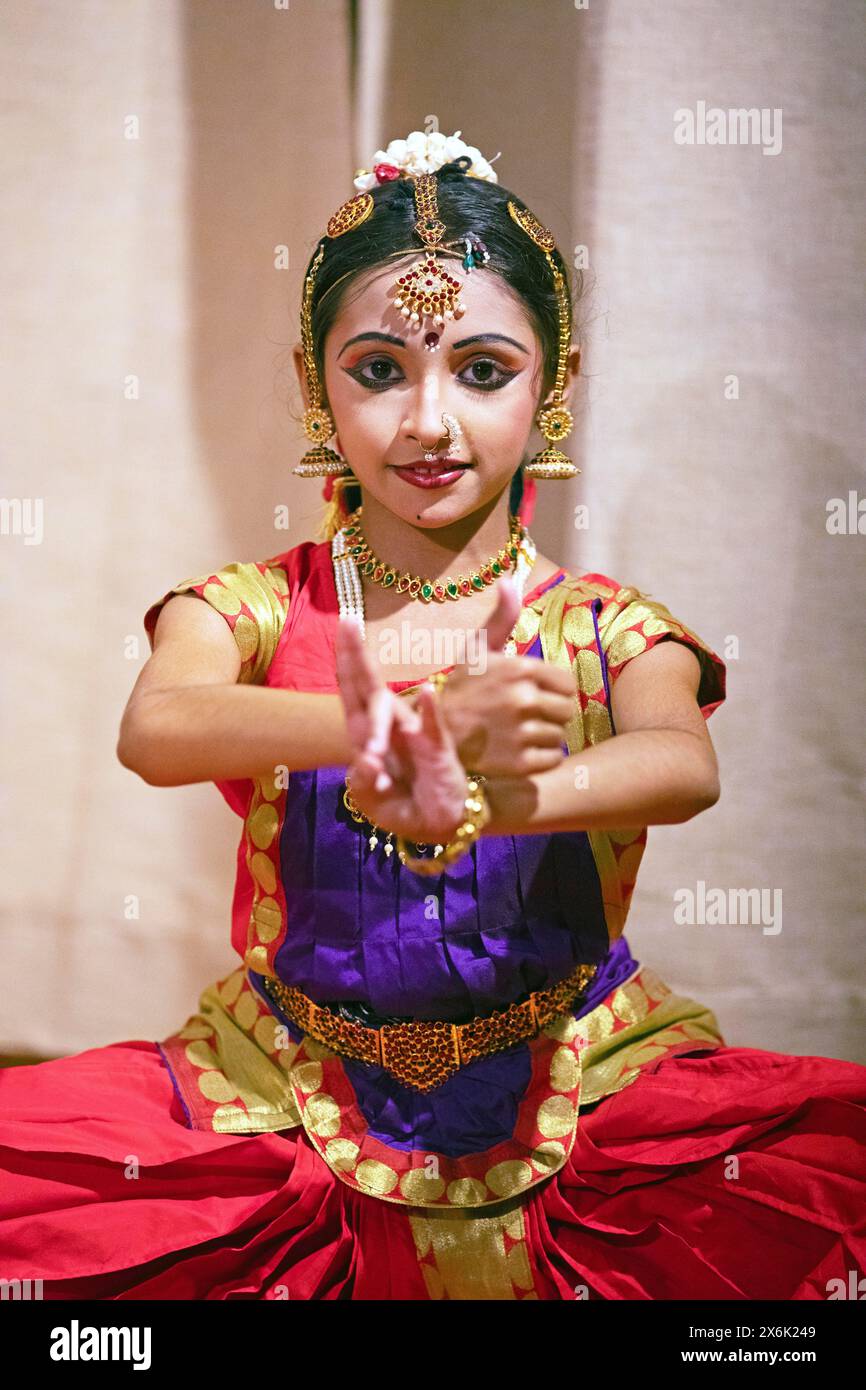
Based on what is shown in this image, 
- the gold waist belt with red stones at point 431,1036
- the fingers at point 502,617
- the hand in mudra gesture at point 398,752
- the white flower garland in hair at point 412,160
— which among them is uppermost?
the white flower garland in hair at point 412,160

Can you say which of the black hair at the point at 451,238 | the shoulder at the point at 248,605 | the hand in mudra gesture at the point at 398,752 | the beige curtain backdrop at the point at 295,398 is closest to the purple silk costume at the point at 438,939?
the shoulder at the point at 248,605

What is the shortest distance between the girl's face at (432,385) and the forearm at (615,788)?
0.36m

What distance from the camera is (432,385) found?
149 cm

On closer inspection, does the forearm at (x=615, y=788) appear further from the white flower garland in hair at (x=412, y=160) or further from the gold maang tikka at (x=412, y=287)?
the white flower garland in hair at (x=412, y=160)

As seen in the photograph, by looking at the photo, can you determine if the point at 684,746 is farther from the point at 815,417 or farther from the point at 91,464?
the point at 91,464

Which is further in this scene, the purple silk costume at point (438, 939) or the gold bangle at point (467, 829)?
the purple silk costume at point (438, 939)

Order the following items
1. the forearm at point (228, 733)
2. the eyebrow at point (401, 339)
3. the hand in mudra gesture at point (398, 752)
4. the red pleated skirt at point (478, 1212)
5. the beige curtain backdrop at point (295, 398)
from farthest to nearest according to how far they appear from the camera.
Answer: the beige curtain backdrop at point (295, 398) → the eyebrow at point (401, 339) → the red pleated skirt at point (478, 1212) → the forearm at point (228, 733) → the hand in mudra gesture at point (398, 752)

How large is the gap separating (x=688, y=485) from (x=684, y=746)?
105 cm

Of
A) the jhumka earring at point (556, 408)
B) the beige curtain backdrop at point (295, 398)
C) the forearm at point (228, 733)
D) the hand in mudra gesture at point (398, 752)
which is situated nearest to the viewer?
the hand in mudra gesture at point (398, 752)

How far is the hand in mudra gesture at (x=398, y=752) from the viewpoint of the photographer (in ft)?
3.85

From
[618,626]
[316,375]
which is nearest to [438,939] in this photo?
[618,626]

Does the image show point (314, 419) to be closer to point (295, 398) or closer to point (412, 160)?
point (412, 160)

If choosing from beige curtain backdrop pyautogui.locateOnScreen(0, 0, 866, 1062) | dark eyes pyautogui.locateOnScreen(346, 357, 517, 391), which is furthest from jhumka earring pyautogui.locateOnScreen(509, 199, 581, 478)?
beige curtain backdrop pyautogui.locateOnScreen(0, 0, 866, 1062)
